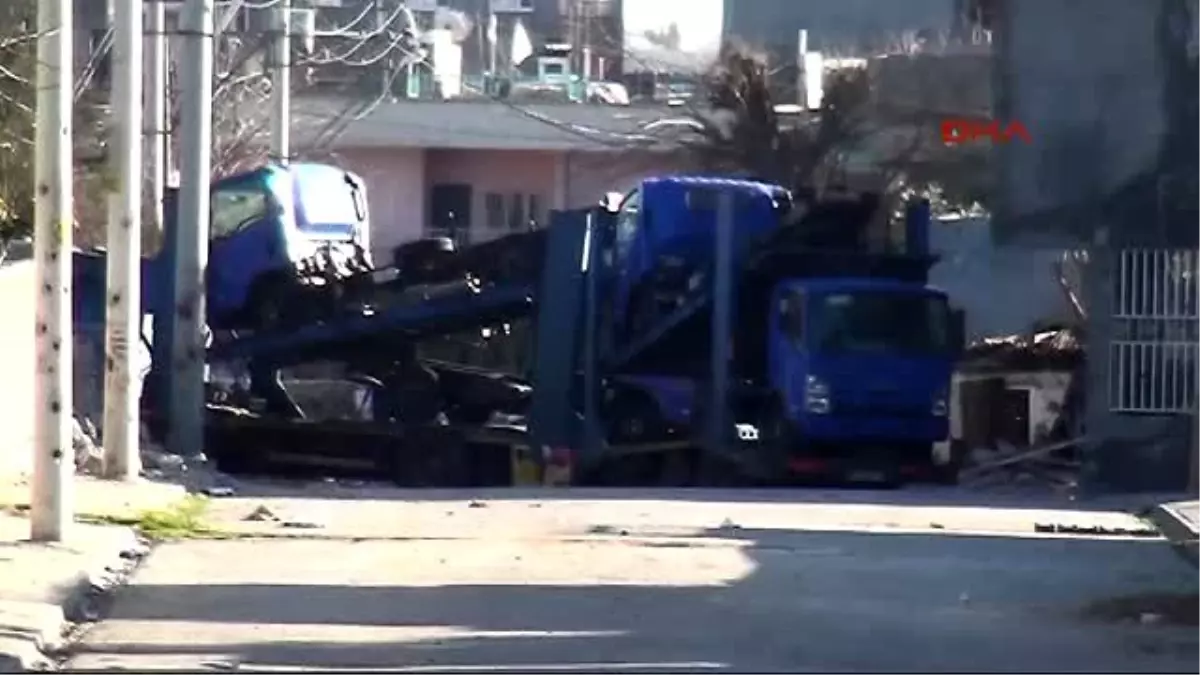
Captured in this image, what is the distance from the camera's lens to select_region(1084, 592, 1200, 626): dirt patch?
15781 millimetres

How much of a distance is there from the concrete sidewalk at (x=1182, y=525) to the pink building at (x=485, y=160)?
33.4 m

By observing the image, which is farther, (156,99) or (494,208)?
(494,208)

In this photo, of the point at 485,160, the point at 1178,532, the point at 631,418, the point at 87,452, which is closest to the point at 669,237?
the point at 631,418

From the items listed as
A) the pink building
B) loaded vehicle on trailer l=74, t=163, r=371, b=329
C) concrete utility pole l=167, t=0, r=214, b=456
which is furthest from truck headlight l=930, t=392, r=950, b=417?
the pink building

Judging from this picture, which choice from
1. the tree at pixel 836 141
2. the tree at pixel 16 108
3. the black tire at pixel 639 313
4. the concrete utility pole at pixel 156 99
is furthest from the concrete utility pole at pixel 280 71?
the tree at pixel 16 108

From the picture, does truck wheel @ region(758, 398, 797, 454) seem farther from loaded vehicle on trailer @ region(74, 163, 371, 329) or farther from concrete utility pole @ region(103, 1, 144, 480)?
concrete utility pole @ region(103, 1, 144, 480)

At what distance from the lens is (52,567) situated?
16812 millimetres

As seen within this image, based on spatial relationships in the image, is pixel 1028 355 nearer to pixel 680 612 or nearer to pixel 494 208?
pixel 680 612

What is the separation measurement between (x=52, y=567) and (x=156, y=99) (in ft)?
54.4

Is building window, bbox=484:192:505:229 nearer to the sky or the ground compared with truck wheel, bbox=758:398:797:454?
nearer to the sky

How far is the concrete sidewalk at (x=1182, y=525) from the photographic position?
67.9ft

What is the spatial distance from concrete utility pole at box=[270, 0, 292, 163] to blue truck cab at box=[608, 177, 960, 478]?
7.57m

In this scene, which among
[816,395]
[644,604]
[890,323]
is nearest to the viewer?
[644,604]

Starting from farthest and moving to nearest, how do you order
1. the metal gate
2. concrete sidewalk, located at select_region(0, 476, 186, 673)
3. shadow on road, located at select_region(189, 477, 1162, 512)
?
the metal gate
shadow on road, located at select_region(189, 477, 1162, 512)
concrete sidewalk, located at select_region(0, 476, 186, 673)
